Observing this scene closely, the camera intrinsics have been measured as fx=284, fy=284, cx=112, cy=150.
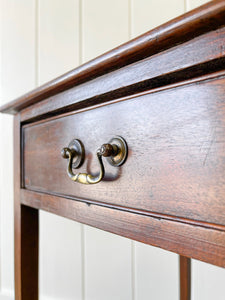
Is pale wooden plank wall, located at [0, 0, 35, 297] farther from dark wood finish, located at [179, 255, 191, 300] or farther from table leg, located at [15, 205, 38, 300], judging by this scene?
dark wood finish, located at [179, 255, 191, 300]

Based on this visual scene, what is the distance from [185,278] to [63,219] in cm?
49

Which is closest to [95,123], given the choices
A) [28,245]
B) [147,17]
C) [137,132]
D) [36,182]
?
[137,132]

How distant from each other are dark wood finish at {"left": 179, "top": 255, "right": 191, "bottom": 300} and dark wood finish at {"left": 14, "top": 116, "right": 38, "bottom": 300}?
0.36 m

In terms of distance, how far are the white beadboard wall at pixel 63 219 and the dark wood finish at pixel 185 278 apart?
0.07 m

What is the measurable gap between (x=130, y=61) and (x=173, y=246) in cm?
19

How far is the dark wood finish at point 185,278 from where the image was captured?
0.71 meters

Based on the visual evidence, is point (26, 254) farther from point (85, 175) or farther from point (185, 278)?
point (185, 278)

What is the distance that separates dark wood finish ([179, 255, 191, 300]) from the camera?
0.71 m

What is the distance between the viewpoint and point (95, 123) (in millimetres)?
Result: 369

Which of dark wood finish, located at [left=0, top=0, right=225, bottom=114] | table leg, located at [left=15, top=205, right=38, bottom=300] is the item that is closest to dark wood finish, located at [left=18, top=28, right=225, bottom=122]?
dark wood finish, located at [left=0, top=0, right=225, bottom=114]

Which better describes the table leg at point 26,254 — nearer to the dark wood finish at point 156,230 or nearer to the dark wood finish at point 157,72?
the dark wood finish at point 156,230

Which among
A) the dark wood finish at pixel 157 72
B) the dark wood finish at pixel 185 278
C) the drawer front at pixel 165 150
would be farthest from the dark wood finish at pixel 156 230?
the dark wood finish at pixel 185 278

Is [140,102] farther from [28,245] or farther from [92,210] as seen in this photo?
[28,245]

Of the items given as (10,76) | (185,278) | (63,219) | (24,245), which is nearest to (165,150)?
(24,245)
